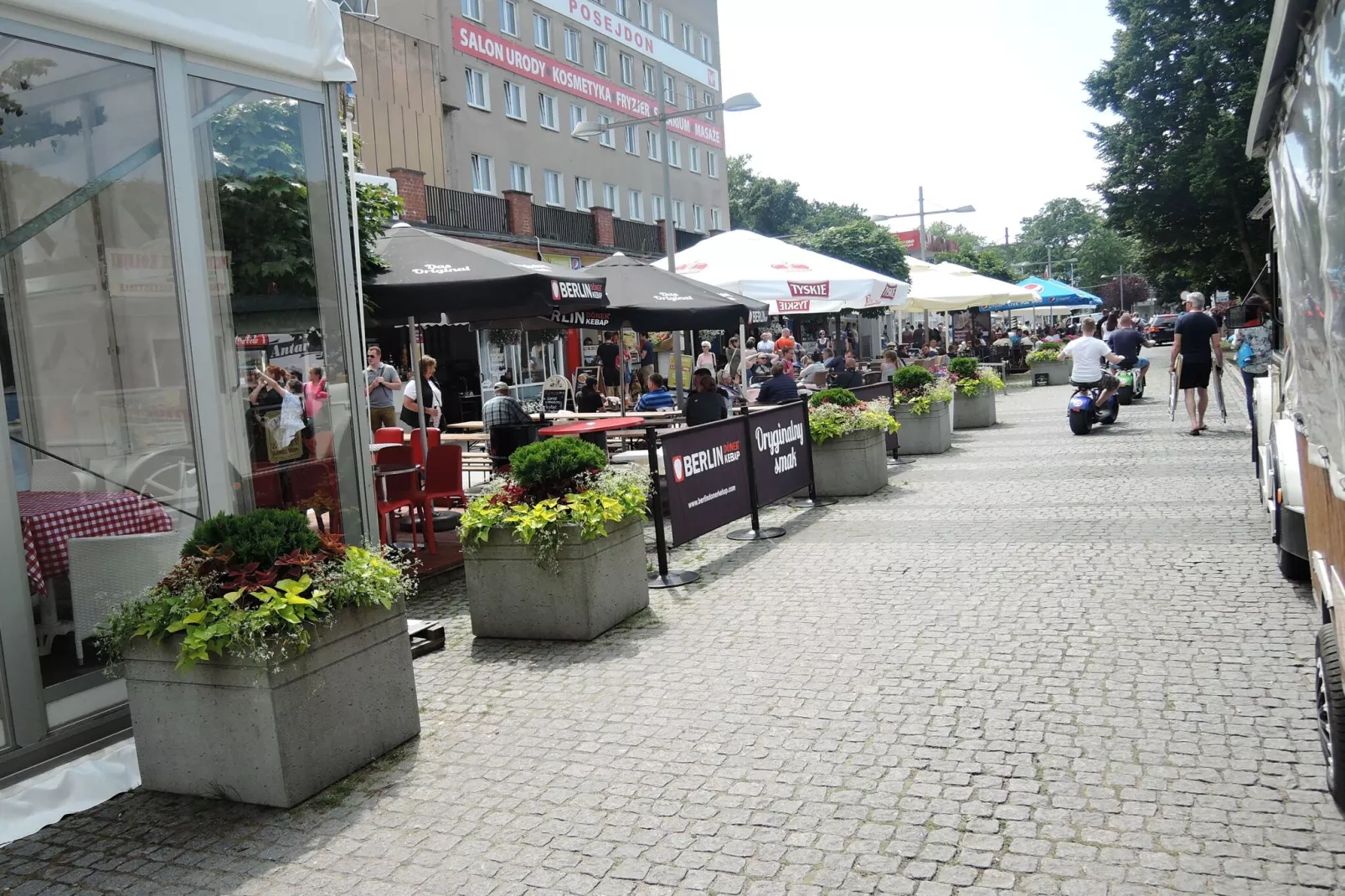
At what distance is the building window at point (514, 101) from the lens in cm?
3350

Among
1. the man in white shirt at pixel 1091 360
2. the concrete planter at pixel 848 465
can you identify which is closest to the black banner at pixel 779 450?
the concrete planter at pixel 848 465

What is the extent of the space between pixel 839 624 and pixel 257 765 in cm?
352

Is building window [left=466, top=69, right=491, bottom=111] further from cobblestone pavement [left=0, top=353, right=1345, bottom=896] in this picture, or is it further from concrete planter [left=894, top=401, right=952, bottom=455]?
cobblestone pavement [left=0, top=353, right=1345, bottom=896]

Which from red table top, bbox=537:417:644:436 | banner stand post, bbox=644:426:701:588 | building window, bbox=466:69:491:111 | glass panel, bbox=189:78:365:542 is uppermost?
building window, bbox=466:69:491:111

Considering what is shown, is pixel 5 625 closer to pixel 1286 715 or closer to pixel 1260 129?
pixel 1286 715

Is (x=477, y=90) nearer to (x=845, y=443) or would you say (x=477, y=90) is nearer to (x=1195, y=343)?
(x=1195, y=343)

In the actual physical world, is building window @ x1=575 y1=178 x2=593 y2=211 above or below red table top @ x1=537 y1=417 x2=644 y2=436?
above

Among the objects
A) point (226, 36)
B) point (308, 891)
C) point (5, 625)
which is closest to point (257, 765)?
point (308, 891)

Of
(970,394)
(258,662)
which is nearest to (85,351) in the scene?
(258,662)

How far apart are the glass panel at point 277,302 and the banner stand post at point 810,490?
16.8 ft

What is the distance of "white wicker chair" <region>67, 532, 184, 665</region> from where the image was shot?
529cm

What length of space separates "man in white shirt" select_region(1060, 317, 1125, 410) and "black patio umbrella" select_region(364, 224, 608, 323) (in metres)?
9.42

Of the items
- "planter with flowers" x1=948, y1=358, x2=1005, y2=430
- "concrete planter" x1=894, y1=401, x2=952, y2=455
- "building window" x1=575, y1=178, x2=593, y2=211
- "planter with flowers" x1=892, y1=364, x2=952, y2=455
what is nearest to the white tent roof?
"planter with flowers" x1=948, y1=358, x2=1005, y2=430

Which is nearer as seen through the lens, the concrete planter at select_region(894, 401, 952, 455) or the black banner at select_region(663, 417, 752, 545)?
the black banner at select_region(663, 417, 752, 545)
